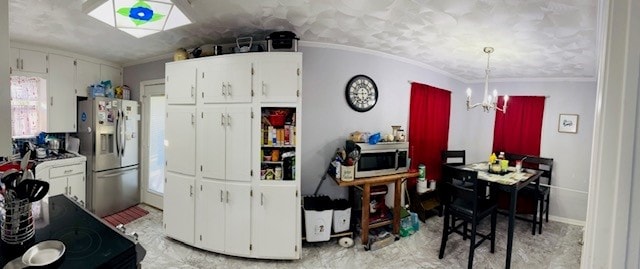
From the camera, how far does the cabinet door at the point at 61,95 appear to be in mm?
3244

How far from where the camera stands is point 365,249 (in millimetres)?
2756

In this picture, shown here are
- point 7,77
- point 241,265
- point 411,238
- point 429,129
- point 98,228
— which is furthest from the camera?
point 429,129

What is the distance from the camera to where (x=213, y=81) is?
2504 millimetres

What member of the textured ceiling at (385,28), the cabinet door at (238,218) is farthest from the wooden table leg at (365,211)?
the textured ceiling at (385,28)

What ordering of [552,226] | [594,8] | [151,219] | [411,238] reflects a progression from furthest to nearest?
1. [552,226]
2. [151,219]
3. [411,238]
4. [594,8]

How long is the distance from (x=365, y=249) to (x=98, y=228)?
7.49 ft

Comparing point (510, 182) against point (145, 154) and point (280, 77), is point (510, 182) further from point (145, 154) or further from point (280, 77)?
point (145, 154)

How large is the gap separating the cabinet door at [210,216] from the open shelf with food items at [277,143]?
49 centimetres

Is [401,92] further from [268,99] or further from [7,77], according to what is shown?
[7,77]

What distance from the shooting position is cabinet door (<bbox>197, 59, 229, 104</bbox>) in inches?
97.1

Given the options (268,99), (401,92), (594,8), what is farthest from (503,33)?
(268,99)

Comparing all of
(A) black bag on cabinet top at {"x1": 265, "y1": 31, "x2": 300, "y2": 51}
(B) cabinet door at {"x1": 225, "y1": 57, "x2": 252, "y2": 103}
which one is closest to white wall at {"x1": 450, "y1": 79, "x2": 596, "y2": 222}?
(A) black bag on cabinet top at {"x1": 265, "y1": 31, "x2": 300, "y2": 51}

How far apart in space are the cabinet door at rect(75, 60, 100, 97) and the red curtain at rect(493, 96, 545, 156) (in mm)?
6095

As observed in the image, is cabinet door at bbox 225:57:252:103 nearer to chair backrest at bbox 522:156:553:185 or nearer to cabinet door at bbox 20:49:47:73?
cabinet door at bbox 20:49:47:73
